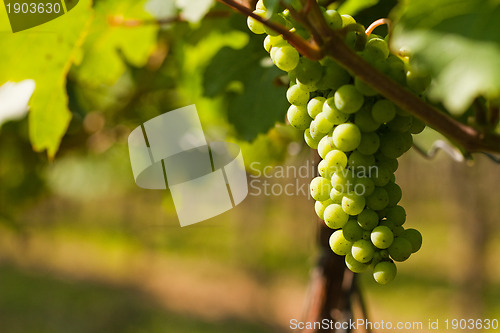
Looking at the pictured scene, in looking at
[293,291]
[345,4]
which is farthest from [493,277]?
[345,4]

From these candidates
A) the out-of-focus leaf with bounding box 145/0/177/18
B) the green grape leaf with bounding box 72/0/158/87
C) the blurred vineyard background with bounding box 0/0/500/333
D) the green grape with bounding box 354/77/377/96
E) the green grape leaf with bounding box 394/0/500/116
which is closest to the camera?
the green grape leaf with bounding box 394/0/500/116

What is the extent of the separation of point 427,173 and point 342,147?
1098 cm

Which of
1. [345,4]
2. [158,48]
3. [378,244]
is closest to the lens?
[378,244]

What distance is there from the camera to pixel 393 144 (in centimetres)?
51

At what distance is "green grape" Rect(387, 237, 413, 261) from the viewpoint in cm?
48

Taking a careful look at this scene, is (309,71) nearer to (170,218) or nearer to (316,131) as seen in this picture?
(316,131)

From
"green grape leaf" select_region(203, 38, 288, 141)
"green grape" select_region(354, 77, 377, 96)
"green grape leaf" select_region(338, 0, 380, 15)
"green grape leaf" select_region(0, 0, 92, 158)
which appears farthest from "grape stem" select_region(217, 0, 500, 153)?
"green grape leaf" select_region(0, 0, 92, 158)

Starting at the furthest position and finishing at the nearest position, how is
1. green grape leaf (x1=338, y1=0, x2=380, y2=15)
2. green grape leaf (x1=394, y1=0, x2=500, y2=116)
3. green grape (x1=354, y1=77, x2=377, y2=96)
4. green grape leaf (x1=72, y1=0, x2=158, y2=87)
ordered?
1. green grape leaf (x1=72, y1=0, x2=158, y2=87)
2. green grape leaf (x1=338, y1=0, x2=380, y2=15)
3. green grape (x1=354, y1=77, x2=377, y2=96)
4. green grape leaf (x1=394, y1=0, x2=500, y2=116)

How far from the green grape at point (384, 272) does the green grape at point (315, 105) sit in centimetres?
16

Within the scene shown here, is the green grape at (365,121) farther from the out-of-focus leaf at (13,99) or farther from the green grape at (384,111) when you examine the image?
the out-of-focus leaf at (13,99)

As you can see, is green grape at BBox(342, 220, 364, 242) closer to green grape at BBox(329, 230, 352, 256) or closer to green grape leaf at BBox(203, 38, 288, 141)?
green grape at BBox(329, 230, 352, 256)

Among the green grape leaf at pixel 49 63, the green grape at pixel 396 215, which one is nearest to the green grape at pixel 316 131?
the green grape at pixel 396 215

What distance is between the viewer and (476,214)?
19.8ft

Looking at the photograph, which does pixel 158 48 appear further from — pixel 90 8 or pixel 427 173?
pixel 427 173
